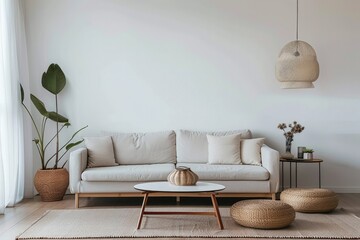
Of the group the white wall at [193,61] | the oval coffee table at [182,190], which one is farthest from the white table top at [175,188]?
the white wall at [193,61]

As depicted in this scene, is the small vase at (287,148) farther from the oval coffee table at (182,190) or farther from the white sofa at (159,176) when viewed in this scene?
the oval coffee table at (182,190)

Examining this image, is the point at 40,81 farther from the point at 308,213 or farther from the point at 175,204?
the point at 308,213

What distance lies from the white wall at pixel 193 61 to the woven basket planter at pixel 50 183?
0.72 m

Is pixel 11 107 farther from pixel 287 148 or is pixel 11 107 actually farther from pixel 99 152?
pixel 287 148

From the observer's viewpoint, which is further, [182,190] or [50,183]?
[50,183]

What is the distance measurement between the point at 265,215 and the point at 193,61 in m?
2.74

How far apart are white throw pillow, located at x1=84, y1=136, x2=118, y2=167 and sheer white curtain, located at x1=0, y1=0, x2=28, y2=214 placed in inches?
31.4

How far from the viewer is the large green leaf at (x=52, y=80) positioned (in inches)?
267

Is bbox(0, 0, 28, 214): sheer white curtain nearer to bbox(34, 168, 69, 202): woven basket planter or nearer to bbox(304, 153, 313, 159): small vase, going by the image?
bbox(34, 168, 69, 202): woven basket planter

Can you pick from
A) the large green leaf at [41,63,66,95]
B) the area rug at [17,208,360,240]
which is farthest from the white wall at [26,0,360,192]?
the area rug at [17,208,360,240]

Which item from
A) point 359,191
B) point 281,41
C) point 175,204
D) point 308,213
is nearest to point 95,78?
point 175,204

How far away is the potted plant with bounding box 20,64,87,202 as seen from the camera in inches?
253

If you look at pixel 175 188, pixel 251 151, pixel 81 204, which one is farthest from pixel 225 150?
pixel 81 204

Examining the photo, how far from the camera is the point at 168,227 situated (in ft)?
16.1
